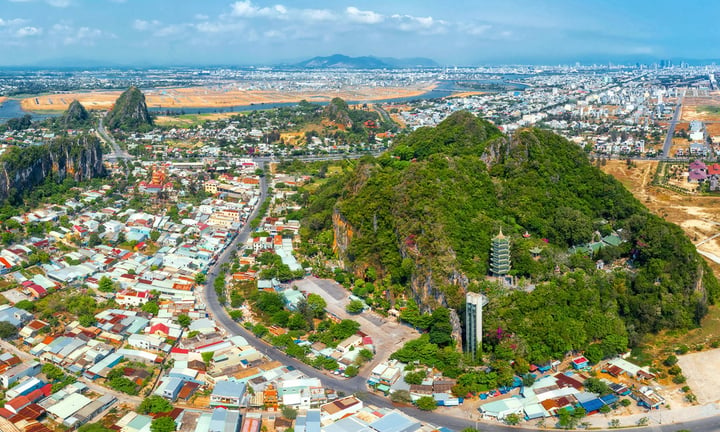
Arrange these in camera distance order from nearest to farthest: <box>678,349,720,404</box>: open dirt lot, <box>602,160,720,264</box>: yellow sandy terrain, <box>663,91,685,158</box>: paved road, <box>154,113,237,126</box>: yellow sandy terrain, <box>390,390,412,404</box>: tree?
<box>390,390,412,404</box>: tree, <box>678,349,720,404</box>: open dirt lot, <box>602,160,720,264</box>: yellow sandy terrain, <box>663,91,685,158</box>: paved road, <box>154,113,237,126</box>: yellow sandy terrain

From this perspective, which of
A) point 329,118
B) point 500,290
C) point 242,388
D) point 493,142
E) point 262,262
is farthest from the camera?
point 329,118

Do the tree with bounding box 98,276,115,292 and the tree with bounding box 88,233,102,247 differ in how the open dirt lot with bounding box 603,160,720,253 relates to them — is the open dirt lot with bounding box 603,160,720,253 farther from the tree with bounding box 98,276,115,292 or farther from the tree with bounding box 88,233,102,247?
the tree with bounding box 88,233,102,247

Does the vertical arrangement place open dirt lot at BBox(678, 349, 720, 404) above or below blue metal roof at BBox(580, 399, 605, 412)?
below

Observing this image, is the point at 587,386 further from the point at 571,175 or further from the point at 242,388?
the point at 571,175

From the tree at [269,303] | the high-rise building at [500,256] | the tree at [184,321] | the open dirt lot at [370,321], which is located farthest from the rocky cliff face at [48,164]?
the high-rise building at [500,256]

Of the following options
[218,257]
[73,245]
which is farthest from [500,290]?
[73,245]

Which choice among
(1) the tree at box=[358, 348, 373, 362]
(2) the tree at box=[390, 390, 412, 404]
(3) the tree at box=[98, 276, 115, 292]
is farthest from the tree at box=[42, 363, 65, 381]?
(2) the tree at box=[390, 390, 412, 404]

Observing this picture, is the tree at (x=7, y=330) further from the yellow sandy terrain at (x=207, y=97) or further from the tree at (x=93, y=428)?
the yellow sandy terrain at (x=207, y=97)
